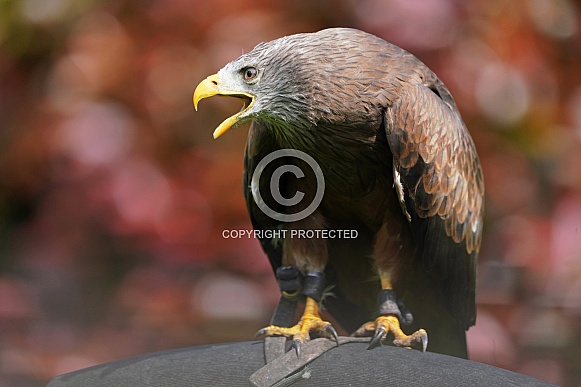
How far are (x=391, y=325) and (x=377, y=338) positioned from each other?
0.09 metres

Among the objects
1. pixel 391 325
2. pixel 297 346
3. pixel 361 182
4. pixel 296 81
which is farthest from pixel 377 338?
pixel 296 81

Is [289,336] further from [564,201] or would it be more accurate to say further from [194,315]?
[564,201]

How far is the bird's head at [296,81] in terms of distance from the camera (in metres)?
1.96

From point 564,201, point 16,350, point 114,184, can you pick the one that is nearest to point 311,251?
point 114,184

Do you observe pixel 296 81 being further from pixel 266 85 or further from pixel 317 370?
pixel 317 370

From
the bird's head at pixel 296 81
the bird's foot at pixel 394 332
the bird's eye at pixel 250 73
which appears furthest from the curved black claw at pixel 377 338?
the bird's eye at pixel 250 73

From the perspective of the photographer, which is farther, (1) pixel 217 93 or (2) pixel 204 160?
(2) pixel 204 160

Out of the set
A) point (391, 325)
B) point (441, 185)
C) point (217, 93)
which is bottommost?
point (391, 325)

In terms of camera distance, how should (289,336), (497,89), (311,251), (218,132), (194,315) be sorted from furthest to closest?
(194,315)
(497,89)
(311,251)
(289,336)
(218,132)

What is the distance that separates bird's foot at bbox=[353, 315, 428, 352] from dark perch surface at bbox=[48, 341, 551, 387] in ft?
0.37

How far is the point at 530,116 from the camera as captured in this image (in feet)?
11.3

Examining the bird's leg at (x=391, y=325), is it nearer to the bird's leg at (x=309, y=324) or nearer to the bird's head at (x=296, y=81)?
the bird's leg at (x=309, y=324)

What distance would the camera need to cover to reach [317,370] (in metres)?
1.88

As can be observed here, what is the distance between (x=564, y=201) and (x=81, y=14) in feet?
7.23
